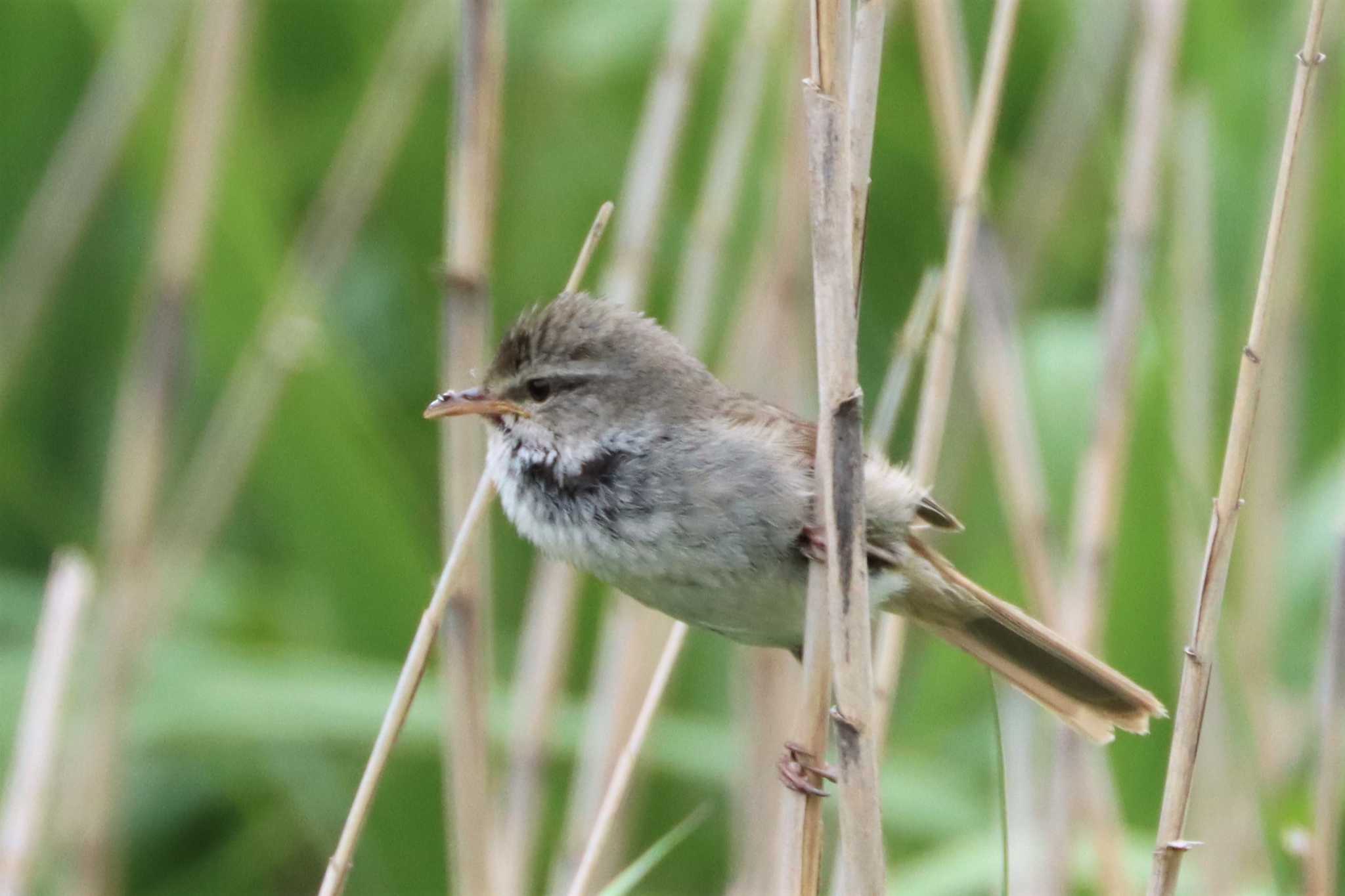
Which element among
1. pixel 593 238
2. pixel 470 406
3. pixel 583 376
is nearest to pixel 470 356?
pixel 470 406

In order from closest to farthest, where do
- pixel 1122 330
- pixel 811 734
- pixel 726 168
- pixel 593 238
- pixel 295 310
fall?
pixel 811 734 → pixel 593 238 → pixel 1122 330 → pixel 726 168 → pixel 295 310

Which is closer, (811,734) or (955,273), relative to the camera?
(811,734)

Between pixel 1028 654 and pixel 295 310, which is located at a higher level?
pixel 295 310

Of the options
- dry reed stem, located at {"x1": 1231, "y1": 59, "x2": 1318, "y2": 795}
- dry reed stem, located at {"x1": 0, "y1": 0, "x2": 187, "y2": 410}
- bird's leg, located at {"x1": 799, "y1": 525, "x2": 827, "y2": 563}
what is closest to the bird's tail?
bird's leg, located at {"x1": 799, "y1": 525, "x2": 827, "y2": 563}

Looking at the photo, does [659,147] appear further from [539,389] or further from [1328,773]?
[1328,773]

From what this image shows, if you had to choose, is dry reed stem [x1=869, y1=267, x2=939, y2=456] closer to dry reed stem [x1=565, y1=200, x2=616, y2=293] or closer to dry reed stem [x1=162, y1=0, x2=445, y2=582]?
dry reed stem [x1=565, y1=200, x2=616, y2=293]

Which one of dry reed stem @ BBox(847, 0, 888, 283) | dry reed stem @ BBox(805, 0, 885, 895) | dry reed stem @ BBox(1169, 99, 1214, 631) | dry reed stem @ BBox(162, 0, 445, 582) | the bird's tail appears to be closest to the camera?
dry reed stem @ BBox(805, 0, 885, 895)

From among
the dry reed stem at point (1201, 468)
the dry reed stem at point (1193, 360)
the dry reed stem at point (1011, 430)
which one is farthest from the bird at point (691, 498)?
the dry reed stem at point (1193, 360)
